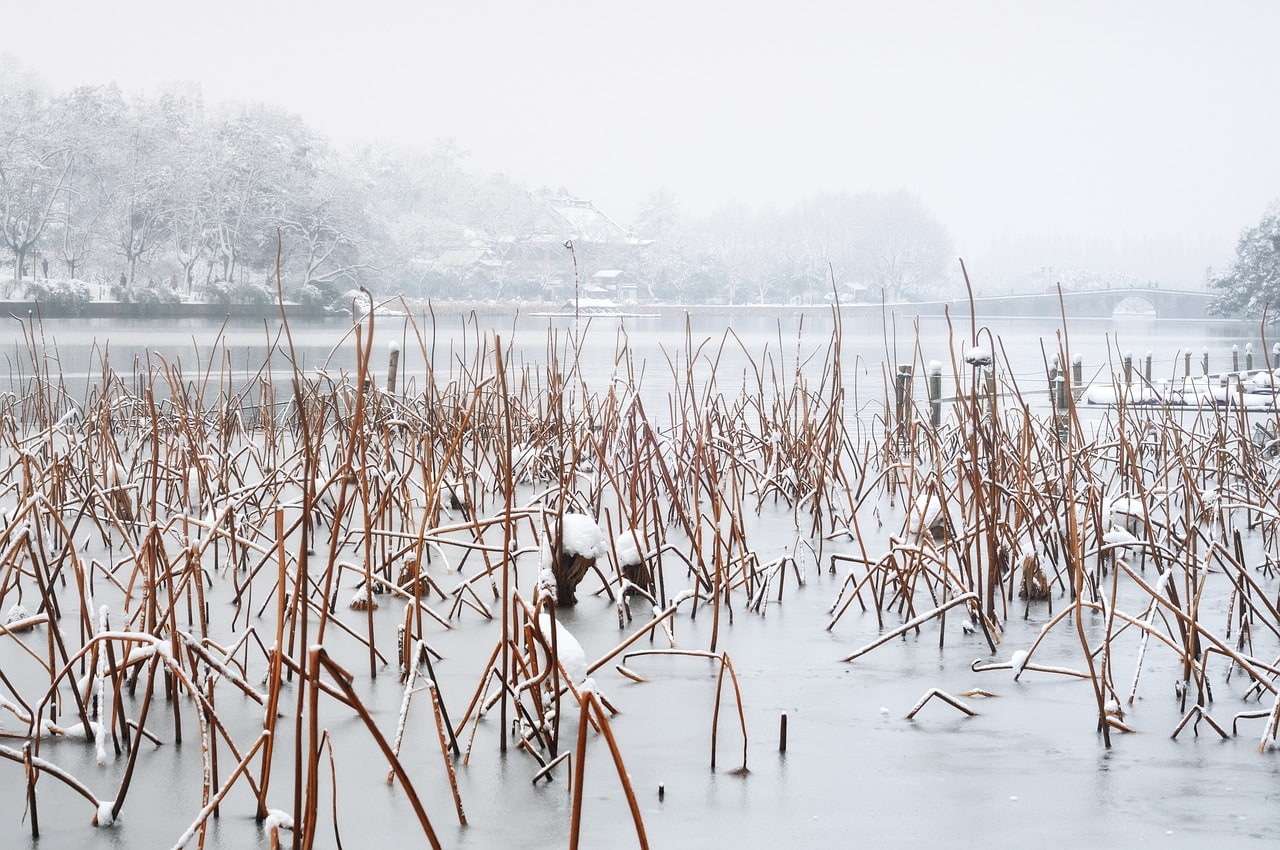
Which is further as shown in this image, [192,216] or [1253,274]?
[192,216]

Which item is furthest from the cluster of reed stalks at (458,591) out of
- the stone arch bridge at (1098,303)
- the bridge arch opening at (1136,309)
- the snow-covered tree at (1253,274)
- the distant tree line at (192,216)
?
the bridge arch opening at (1136,309)

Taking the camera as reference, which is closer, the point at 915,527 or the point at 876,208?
the point at 915,527

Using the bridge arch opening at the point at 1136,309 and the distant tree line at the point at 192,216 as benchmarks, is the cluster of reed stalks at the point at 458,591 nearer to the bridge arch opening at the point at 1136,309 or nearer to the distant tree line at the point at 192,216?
the distant tree line at the point at 192,216

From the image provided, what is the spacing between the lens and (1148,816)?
5.73ft

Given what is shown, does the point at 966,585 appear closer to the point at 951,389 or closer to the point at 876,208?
the point at 951,389

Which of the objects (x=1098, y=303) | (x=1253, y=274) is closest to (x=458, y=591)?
(x=1253, y=274)

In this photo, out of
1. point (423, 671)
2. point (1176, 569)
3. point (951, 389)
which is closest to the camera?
point (423, 671)

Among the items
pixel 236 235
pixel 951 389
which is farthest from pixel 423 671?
pixel 236 235

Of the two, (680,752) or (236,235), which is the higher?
(236,235)

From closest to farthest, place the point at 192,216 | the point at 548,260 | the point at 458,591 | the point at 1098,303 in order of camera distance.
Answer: the point at 458,591 < the point at 192,216 < the point at 1098,303 < the point at 548,260

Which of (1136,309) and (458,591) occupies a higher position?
(1136,309)

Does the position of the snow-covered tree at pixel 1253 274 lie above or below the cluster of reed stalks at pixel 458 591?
above

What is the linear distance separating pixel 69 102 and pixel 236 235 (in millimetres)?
8150

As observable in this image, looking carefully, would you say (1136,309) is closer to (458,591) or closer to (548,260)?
(548,260)
